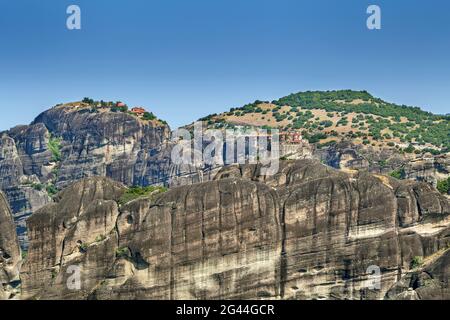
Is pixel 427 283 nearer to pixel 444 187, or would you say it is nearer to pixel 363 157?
pixel 444 187

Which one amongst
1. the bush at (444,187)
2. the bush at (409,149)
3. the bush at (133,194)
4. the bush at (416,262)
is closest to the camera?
the bush at (416,262)

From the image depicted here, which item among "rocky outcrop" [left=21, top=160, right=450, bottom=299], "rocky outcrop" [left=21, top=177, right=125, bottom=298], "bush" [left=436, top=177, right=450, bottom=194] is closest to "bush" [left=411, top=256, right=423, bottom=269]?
"rocky outcrop" [left=21, top=160, right=450, bottom=299]

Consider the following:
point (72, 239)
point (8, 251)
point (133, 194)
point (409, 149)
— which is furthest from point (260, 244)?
point (409, 149)

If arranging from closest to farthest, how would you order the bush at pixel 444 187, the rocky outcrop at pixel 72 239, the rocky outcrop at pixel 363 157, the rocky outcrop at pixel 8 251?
1. the rocky outcrop at pixel 72 239
2. the rocky outcrop at pixel 8 251
3. the bush at pixel 444 187
4. the rocky outcrop at pixel 363 157

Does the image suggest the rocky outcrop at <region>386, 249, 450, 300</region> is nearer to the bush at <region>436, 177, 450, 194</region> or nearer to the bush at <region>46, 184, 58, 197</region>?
the bush at <region>436, 177, 450, 194</region>

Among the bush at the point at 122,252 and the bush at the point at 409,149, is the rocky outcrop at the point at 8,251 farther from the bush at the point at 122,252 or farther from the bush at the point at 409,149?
the bush at the point at 409,149

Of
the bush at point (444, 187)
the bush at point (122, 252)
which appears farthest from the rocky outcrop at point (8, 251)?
the bush at point (444, 187)

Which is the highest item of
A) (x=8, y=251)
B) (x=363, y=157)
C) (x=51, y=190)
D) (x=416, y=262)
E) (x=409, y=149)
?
(x=409, y=149)

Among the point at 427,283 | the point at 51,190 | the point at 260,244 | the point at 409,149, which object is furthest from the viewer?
the point at 51,190
